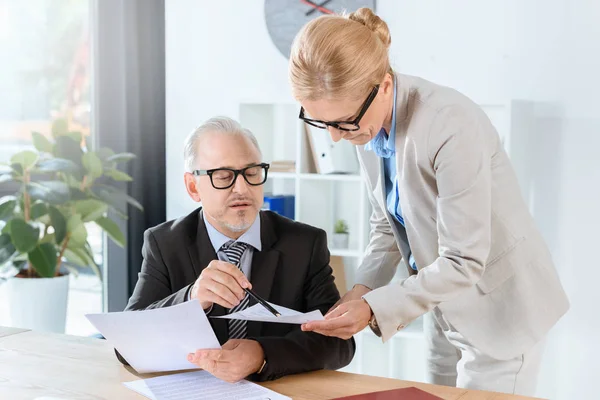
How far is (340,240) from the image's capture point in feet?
12.0

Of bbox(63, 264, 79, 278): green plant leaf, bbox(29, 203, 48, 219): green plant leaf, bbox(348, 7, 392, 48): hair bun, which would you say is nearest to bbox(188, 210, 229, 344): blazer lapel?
bbox(348, 7, 392, 48): hair bun

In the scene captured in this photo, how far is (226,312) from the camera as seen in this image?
197 cm

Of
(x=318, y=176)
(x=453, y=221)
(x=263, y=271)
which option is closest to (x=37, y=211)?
(x=318, y=176)

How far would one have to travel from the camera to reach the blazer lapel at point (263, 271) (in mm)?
2018

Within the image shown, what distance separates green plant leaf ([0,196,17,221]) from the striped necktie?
1.72m

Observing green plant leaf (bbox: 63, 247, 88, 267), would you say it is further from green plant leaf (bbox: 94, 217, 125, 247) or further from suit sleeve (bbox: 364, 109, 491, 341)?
suit sleeve (bbox: 364, 109, 491, 341)

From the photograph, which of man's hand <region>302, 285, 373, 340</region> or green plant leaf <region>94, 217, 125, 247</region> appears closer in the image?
man's hand <region>302, 285, 373, 340</region>

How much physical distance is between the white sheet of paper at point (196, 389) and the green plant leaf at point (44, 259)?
1.90 meters

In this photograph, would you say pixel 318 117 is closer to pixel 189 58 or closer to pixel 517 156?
pixel 517 156

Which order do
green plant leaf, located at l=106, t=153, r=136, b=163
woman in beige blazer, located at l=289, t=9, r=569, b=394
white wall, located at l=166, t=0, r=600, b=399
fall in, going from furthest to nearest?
green plant leaf, located at l=106, t=153, r=136, b=163 < white wall, located at l=166, t=0, r=600, b=399 < woman in beige blazer, located at l=289, t=9, r=569, b=394

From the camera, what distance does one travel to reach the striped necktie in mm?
1980

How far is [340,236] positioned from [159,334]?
2057 mm

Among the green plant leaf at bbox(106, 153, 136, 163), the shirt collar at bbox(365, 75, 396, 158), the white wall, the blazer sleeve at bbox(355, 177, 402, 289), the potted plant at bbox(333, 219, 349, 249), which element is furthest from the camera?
the green plant leaf at bbox(106, 153, 136, 163)

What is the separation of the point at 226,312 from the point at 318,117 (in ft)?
1.89
